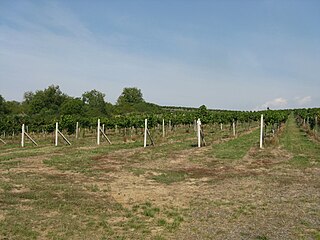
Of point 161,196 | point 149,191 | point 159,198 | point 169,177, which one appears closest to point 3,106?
point 169,177

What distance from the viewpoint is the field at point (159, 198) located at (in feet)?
22.9

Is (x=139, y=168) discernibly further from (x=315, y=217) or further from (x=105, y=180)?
(x=315, y=217)

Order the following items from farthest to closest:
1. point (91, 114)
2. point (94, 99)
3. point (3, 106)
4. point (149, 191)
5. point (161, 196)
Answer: point (94, 99) < point (3, 106) < point (91, 114) < point (149, 191) < point (161, 196)

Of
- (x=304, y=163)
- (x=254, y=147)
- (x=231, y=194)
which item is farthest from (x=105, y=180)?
(x=254, y=147)

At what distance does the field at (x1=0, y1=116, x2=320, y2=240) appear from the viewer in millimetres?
6969

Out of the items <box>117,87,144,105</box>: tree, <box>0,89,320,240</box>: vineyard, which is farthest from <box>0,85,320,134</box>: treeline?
<box>0,89,320,240</box>: vineyard

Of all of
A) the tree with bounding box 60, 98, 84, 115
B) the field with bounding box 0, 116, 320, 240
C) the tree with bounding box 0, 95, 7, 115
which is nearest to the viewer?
the field with bounding box 0, 116, 320, 240

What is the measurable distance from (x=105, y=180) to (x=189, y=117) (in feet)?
114

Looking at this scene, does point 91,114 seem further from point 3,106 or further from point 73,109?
point 3,106

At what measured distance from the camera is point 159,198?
9.81 metres

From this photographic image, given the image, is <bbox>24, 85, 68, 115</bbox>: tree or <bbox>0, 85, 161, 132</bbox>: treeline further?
<bbox>24, 85, 68, 115</bbox>: tree

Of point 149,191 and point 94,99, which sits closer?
point 149,191

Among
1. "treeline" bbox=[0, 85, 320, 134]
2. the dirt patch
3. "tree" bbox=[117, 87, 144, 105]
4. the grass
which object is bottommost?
the dirt patch

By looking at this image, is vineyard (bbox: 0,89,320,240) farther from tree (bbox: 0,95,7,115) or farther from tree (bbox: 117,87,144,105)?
tree (bbox: 117,87,144,105)
